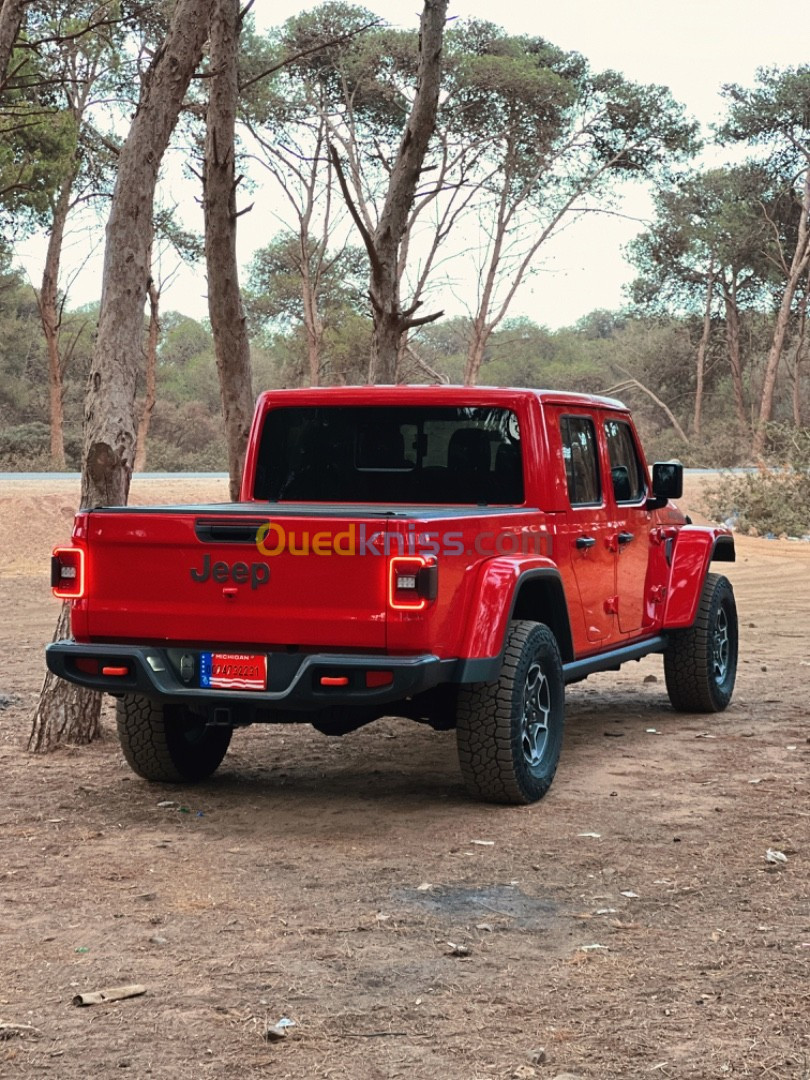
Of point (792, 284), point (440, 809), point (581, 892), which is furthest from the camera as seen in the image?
point (792, 284)

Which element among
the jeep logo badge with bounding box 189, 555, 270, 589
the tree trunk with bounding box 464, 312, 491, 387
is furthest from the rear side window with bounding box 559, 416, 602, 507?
the tree trunk with bounding box 464, 312, 491, 387

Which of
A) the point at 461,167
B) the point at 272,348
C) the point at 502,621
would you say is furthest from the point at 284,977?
the point at 272,348

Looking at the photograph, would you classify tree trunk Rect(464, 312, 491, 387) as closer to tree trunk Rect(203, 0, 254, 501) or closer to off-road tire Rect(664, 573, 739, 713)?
tree trunk Rect(203, 0, 254, 501)

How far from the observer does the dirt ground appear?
12.7 feet

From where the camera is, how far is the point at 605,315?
89750 millimetres

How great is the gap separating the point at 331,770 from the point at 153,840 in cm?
Answer: 170

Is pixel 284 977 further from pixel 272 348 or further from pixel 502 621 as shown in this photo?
pixel 272 348

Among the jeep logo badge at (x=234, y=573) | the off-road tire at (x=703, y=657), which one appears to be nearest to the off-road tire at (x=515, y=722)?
the jeep logo badge at (x=234, y=573)

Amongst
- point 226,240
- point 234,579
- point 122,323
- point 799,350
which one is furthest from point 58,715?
point 799,350

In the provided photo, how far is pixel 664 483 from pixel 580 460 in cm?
98

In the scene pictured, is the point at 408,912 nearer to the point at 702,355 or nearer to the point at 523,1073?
the point at 523,1073

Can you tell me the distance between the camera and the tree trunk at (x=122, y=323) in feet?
26.7

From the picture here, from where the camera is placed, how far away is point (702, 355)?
176ft

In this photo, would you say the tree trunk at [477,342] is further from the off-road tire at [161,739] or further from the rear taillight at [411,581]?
the rear taillight at [411,581]
